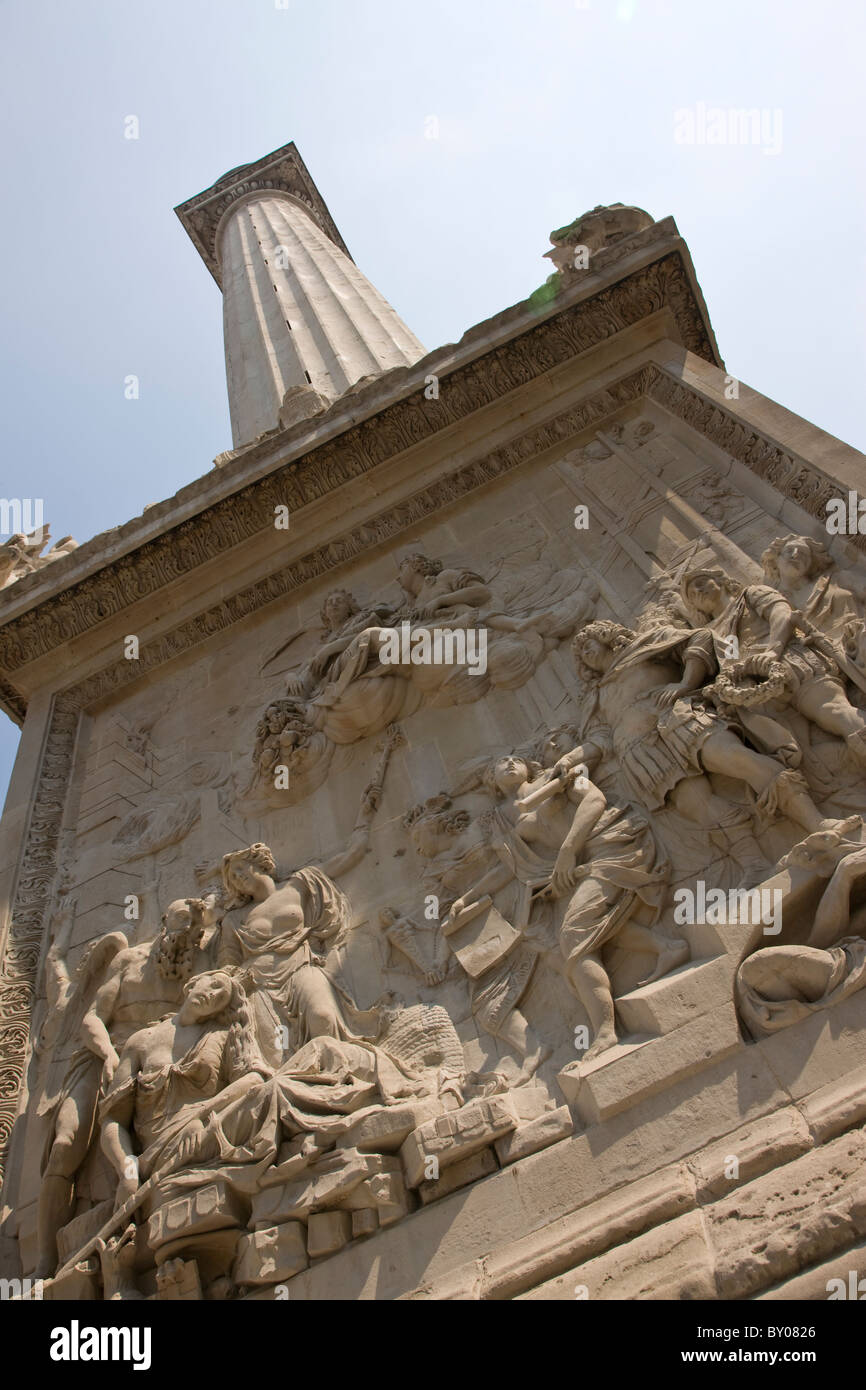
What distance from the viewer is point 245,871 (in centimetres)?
697

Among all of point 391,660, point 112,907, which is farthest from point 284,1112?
point 391,660

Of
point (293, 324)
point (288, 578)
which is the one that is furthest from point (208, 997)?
point (293, 324)

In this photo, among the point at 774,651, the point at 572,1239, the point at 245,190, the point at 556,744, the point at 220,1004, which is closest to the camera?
the point at 572,1239

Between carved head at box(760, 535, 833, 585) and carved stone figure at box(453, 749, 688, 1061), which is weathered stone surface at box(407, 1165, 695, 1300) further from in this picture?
carved head at box(760, 535, 833, 585)

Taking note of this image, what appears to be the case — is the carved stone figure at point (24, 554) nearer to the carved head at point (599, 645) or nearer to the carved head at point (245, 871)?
the carved head at point (245, 871)

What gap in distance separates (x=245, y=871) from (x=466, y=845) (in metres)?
1.42

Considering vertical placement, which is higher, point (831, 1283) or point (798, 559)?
point (798, 559)

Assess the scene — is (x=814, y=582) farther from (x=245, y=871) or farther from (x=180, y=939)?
(x=180, y=939)

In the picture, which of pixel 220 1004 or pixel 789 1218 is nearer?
pixel 789 1218

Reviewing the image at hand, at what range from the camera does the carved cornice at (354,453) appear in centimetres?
960

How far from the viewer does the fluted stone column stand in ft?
50.9

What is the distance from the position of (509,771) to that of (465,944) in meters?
1.03

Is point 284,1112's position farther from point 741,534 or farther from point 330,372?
point 330,372

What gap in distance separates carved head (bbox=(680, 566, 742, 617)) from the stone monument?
0.04 meters
